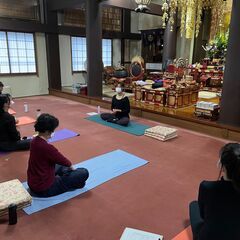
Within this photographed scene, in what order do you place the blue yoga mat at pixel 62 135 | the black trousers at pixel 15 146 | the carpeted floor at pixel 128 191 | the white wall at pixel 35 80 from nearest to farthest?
the carpeted floor at pixel 128 191 < the black trousers at pixel 15 146 < the blue yoga mat at pixel 62 135 < the white wall at pixel 35 80

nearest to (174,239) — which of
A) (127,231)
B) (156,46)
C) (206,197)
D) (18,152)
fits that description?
(127,231)

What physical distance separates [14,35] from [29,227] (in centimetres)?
657

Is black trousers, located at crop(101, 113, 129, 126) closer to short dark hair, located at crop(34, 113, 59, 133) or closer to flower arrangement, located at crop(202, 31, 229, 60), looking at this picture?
short dark hair, located at crop(34, 113, 59, 133)

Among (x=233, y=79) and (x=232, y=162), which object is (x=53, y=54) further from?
(x=232, y=162)

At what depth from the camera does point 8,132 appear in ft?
10.5

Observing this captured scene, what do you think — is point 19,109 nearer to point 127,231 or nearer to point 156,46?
point 127,231

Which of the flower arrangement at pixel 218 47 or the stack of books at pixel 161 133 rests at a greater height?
the flower arrangement at pixel 218 47

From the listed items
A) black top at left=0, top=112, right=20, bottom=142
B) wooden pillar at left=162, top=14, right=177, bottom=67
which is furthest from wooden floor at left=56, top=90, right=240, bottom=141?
wooden pillar at left=162, top=14, right=177, bottom=67

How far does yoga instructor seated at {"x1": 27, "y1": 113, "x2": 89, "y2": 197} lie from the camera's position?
2.00 m

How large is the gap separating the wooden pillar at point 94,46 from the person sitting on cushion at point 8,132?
3.42 metres

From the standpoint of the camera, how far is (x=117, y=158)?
10.3ft

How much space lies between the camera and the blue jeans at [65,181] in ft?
7.29

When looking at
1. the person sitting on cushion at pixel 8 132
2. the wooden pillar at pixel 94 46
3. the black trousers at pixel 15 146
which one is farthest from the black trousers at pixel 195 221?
the wooden pillar at pixel 94 46

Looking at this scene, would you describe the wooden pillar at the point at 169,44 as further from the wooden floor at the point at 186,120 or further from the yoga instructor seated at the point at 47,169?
the yoga instructor seated at the point at 47,169
